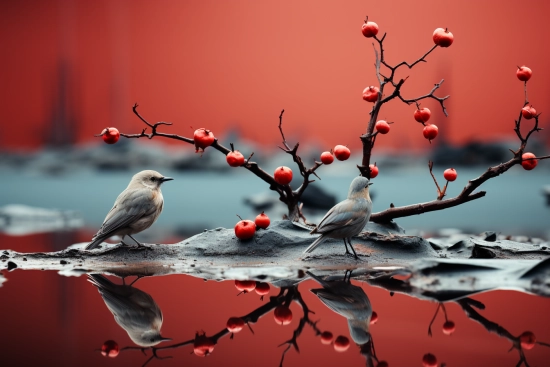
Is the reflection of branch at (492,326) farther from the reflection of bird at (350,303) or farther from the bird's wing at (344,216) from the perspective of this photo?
the bird's wing at (344,216)

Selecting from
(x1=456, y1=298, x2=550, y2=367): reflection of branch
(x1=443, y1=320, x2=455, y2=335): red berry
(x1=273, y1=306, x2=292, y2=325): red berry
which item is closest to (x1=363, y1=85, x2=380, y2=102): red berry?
(x1=456, y1=298, x2=550, y2=367): reflection of branch

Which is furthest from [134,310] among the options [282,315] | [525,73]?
[525,73]

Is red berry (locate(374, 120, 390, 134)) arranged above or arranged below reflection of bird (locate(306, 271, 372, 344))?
above

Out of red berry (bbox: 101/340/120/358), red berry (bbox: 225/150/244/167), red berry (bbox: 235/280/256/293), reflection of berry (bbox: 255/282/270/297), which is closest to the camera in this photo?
red berry (bbox: 101/340/120/358)

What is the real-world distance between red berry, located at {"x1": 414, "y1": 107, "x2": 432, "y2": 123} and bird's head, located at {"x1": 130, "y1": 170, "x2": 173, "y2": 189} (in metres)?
1.87

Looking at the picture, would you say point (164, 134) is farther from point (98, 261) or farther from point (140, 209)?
point (98, 261)

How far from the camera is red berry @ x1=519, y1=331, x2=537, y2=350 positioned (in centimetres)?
246

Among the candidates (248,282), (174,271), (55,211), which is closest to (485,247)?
(248,282)

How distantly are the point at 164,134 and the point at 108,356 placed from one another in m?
2.38

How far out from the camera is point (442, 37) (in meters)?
4.38

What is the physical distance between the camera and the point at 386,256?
434 centimetres

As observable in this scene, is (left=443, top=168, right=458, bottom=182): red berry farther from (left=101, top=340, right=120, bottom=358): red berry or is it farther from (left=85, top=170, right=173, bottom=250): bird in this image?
(left=101, top=340, right=120, bottom=358): red berry

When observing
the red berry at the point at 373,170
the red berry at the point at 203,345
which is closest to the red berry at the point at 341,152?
the red berry at the point at 373,170

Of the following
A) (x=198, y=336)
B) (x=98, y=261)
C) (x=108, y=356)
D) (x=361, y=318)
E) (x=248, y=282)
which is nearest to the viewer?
(x=108, y=356)
